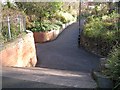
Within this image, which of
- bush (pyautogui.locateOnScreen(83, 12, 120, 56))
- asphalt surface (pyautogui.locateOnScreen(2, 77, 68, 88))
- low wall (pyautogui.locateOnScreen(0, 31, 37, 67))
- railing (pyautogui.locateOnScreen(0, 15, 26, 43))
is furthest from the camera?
bush (pyautogui.locateOnScreen(83, 12, 120, 56))

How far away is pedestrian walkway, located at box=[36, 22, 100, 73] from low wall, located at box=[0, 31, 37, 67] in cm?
97

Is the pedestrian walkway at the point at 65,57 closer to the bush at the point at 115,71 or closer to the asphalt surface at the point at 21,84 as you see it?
the bush at the point at 115,71

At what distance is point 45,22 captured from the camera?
22.5 m

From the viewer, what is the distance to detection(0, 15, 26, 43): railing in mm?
10609

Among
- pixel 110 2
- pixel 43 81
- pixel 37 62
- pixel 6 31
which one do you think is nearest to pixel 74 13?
pixel 110 2

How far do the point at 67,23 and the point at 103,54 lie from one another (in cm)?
1298

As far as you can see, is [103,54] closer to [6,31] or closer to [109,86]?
[6,31]

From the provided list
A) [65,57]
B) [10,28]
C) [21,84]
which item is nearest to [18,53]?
[10,28]

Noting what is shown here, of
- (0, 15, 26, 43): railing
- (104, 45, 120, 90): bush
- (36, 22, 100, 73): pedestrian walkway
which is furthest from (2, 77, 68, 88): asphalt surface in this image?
(36, 22, 100, 73): pedestrian walkway

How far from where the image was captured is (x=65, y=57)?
49.5 feet

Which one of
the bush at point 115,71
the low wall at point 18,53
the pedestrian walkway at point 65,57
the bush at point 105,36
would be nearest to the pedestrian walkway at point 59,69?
the pedestrian walkway at point 65,57

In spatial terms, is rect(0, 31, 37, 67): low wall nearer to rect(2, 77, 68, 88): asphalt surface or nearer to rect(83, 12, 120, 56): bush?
rect(2, 77, 68, 88): asphalt surface

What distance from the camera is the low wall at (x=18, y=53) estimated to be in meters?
9.09

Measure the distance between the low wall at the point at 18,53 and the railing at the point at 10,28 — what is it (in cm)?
33
